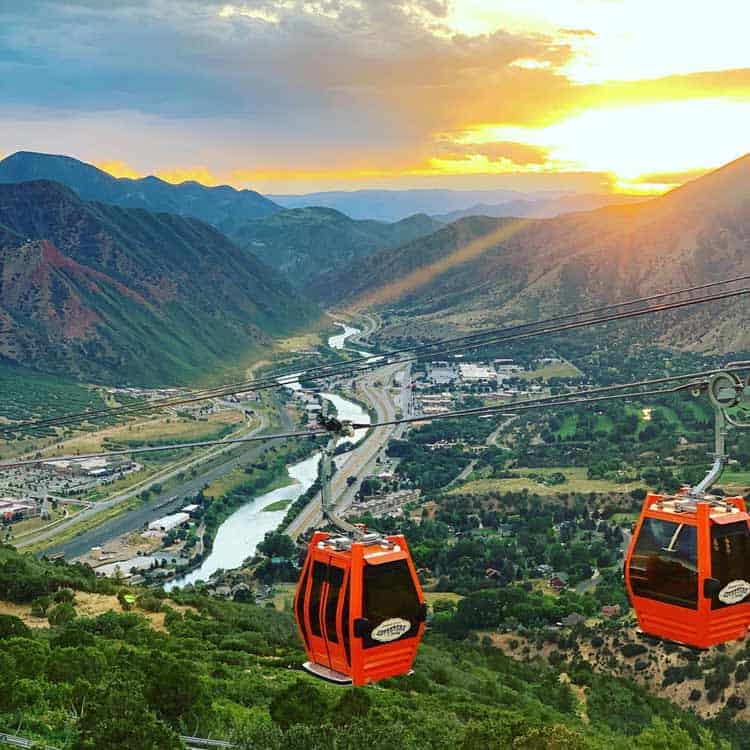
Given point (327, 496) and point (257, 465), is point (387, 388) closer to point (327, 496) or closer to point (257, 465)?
point (257, 465)

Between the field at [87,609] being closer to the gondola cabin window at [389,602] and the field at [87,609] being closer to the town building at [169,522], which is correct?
the gondola cabin window at [389,602]

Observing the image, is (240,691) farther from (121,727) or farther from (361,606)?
(361,606)

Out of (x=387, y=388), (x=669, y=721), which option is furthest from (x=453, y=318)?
(x=669, y=721)

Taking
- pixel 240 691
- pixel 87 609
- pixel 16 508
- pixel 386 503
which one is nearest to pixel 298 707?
pixel 240 691

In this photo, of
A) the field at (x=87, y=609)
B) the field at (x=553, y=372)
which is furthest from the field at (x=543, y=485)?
the field at (x=553, y=372)

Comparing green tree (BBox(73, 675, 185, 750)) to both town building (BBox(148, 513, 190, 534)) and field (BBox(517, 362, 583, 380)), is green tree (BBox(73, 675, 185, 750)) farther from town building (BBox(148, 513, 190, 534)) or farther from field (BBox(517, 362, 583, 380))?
field (BBox(517, 362, 583, 380))

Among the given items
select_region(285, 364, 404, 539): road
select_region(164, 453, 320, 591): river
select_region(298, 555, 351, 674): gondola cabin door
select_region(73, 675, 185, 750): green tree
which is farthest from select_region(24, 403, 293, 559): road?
select_region(298, 555, 351, 674): gondola cabin door
